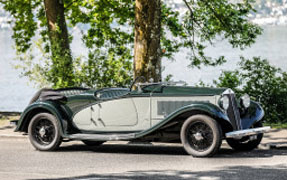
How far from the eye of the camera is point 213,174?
7.90 meters

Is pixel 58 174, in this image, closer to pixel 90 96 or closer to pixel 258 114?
pixel 90 96

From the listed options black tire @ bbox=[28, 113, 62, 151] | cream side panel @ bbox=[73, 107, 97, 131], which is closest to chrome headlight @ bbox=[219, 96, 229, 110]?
cream side panel @ bbox=[73, 107, 97, 131]

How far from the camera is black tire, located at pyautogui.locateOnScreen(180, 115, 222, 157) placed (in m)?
9.23

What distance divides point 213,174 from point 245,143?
2.74 meters

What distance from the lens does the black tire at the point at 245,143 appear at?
33.9 feet

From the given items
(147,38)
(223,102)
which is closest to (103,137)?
(223,102)

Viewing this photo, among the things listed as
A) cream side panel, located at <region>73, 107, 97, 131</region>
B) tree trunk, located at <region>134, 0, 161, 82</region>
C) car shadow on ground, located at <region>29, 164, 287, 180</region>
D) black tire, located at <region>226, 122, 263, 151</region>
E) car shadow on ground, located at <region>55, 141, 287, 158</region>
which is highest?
tree trunk, located at <region>134, 0, 161, 82</region>

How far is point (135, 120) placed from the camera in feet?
33.3

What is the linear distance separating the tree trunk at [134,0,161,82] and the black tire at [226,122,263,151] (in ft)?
12.2

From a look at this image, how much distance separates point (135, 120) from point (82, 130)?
1.18m

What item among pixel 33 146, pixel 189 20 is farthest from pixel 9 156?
pixel 189 20

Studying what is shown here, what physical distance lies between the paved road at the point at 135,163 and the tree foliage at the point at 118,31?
236 inches

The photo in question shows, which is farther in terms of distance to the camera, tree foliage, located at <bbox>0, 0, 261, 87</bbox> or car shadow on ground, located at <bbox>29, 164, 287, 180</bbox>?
tree foliage, located at <bbox>0, 0, 261, 87</bbox>

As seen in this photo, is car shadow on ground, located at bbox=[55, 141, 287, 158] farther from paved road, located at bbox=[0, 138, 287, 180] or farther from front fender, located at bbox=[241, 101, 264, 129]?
front fender, located at bbox=[241, 101, 264, 129]
